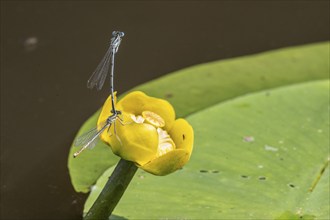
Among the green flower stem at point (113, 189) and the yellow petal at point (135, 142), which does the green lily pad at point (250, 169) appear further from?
the yellow petal at point (135, 142)

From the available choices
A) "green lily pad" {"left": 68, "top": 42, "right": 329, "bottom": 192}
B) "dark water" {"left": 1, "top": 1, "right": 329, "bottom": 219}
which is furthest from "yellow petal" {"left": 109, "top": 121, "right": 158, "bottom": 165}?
"green lily pad" {"left": 68, "top": 42, "right": 329, "bottom": 192}

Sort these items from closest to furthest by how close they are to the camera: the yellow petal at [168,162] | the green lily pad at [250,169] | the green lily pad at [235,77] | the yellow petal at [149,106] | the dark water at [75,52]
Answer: the yellow petal at [168,162]
the yellow petal at [149,106]
the green lily pad at [250,169]
the dark water at [75,52]
the green lily pad at [235,77]

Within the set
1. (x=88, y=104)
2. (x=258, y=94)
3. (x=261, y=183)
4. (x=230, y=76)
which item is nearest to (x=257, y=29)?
(x=230, y=76)

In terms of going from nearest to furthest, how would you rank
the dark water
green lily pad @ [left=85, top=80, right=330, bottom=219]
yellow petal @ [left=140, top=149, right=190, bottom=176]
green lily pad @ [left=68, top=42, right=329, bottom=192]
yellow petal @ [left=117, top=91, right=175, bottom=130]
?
yellow petal @ [left=140, top=149, right=190, bottom=176] → yellow petal @ [left=117, top=91, right=175, bottom=130] → green lily pad @ [left=85, top=80, right=330, bottom=219] → the dark water → green lily pad @ [left=68, top=42, right=329, bottom=192]

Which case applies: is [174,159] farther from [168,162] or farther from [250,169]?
[250,169]

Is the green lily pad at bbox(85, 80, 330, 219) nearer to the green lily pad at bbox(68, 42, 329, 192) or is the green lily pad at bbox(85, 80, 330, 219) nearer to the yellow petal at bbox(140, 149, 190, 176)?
the green lily pad at bbox(68, 42, 329, 192)

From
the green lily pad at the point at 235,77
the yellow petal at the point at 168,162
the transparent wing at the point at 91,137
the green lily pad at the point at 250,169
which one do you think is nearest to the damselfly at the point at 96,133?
A: the transparent wing at the point at 91,137
